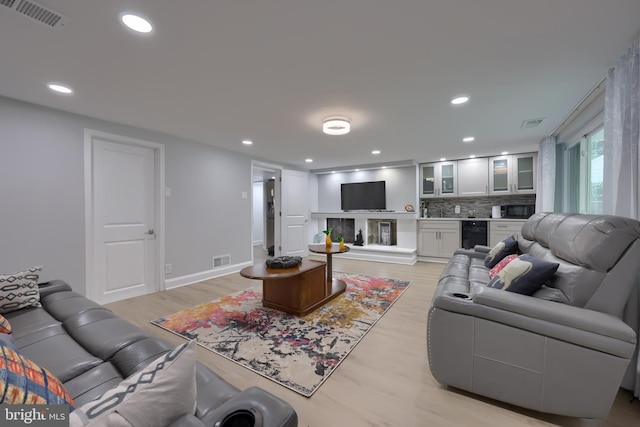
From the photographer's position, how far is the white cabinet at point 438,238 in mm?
5348

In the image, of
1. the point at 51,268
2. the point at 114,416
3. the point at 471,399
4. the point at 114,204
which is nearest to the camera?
the point at 114,416

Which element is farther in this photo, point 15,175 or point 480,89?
point 15,175

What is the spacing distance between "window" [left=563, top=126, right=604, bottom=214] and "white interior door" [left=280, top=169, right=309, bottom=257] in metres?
4.83

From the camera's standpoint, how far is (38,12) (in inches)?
55.6

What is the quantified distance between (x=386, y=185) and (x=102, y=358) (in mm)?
5781

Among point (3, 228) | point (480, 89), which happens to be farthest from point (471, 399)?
point (3, 228)

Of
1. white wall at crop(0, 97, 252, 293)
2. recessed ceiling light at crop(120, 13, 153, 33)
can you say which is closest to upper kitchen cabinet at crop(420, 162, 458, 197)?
white wall at crop(0, 97, 252, 293)

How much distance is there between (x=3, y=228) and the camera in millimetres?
2484

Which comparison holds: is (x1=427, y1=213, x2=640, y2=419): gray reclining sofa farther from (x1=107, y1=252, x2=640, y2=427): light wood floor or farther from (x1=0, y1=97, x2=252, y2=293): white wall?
(x1=0, y1=97, x2=252, y2=293): white wall

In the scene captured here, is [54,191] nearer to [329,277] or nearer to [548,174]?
[329,277]

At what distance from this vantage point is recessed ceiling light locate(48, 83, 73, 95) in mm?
2232

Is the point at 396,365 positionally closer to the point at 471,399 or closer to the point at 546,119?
the point at 471,399

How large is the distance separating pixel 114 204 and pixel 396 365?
12.2ft

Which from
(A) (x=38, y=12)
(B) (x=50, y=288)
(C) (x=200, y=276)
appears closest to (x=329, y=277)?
(C) (x=200, y=276)
